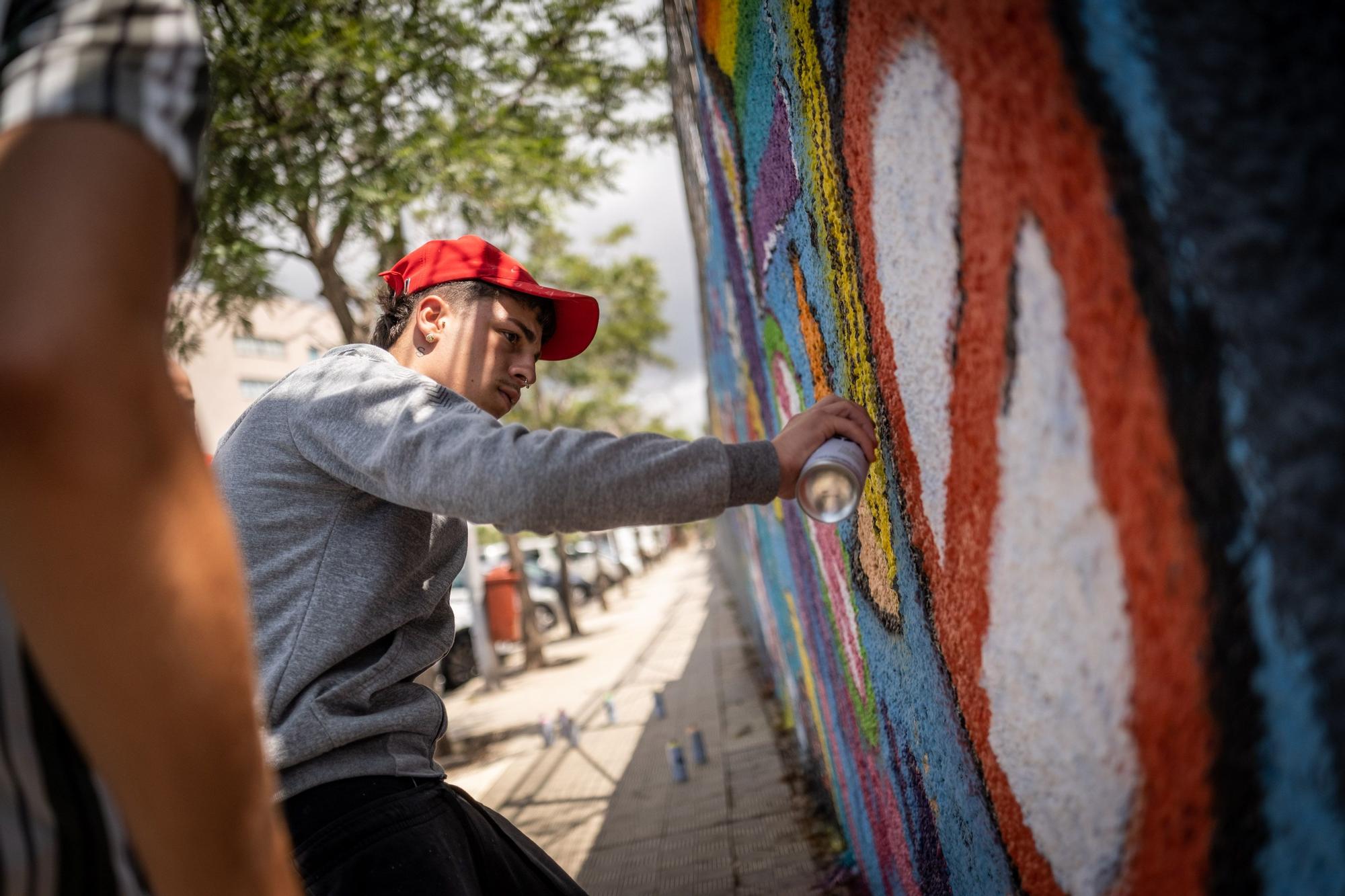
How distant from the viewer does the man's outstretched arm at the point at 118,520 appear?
2.01ft

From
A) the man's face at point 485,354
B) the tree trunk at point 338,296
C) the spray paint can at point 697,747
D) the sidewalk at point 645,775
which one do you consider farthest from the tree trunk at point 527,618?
the man's face at point 485,354

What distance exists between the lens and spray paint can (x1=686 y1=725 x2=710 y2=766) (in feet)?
20.2

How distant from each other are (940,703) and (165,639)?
1321 mm

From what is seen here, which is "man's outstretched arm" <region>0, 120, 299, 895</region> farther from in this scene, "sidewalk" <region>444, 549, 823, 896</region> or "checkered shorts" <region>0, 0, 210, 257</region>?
"sidewalk" <region>444, 549, 823, 896</region>

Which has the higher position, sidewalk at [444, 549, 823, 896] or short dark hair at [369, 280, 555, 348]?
short dark hair at [369, 280, 555, 348]

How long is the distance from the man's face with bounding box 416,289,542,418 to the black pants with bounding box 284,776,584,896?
76 centimetres

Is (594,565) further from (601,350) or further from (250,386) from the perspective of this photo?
(250,386)

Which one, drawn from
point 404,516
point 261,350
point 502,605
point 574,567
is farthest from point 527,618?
point 261,350

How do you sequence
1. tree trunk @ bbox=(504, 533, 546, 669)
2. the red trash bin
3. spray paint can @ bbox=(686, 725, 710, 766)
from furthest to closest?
the red trash bin
tree trunk @ bbox=(504, 533, 546, 669)
spray paint can @ bbox=(686, 725, 710, 766)

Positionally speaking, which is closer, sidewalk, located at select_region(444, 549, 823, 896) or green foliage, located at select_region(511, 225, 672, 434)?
sidewalk, located at select_region(444, 549, 823, 896)

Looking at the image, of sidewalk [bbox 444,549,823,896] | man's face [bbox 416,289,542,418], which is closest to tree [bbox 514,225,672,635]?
sidewalk [bbox 444,549,823,896]

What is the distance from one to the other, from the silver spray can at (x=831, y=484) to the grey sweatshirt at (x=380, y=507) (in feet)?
0.18

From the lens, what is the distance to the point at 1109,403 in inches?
32.1

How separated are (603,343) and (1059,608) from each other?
18045 mm
